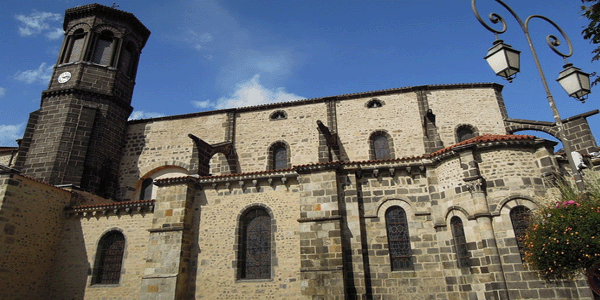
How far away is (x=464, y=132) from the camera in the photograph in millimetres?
16641

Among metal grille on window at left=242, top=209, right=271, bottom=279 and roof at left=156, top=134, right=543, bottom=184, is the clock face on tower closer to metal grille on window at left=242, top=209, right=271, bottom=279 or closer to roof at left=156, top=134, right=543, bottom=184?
roof at left=156, top=134, right=543, bottom=184

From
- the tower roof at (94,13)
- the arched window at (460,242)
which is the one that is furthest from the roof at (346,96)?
the arched window at (460,242)

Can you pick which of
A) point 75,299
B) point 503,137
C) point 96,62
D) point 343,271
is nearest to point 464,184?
point 503,137

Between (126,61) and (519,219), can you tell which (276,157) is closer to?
(126,61)

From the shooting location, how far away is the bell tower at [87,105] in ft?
53.2

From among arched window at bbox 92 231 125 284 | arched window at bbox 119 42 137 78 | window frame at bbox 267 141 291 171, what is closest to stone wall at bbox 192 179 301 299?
arched window at bbox 92 231 125 284

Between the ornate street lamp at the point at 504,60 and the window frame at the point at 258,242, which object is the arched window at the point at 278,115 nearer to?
the window frame at the point at 258,242

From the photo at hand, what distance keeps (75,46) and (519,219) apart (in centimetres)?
2165

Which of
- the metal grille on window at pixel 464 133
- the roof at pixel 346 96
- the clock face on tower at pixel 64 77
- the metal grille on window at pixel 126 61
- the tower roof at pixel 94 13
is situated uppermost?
the tower roof at pixel 94 13

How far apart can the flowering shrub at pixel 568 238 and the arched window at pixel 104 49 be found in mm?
20001

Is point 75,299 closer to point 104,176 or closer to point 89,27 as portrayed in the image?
point 104,176

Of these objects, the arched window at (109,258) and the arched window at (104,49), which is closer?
the arched window at (109,258)

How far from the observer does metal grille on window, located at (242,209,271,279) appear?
11734 millimetres

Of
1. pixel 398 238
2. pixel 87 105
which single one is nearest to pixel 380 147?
pixel 398 238
